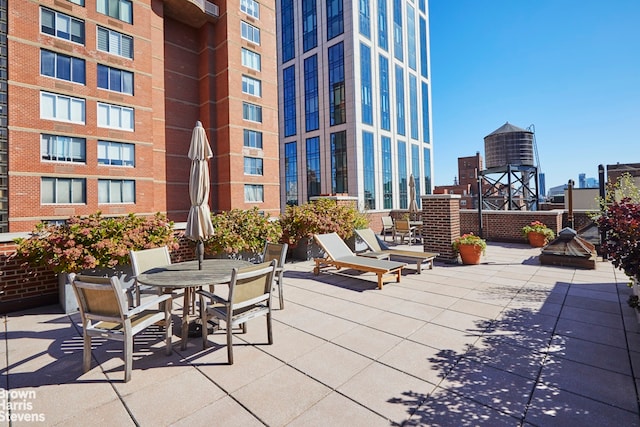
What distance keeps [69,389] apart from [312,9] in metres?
37.0

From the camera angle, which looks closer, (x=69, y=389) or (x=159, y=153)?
(x=69, y=389)

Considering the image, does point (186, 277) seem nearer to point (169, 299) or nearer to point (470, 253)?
point (169, 299)

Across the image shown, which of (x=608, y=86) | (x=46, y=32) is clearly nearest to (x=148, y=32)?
(x=46, y=32)

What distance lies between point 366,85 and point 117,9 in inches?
818

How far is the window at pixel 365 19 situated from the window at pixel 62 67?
23.6m

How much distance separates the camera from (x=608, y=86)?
1555 centimetres

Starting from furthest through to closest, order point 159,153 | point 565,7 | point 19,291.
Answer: point 159,153
point 565,7
point 19,291

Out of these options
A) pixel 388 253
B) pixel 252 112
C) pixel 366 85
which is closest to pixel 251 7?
pixel 252 112

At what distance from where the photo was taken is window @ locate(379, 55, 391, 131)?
104 ft

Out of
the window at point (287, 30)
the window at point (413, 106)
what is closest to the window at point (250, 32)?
the window at point (287, 30)

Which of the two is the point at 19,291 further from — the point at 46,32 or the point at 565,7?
the point at 46,32

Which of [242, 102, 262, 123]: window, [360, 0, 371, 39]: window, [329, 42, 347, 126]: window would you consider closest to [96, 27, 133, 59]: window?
[242, 102, 262, 123]: window

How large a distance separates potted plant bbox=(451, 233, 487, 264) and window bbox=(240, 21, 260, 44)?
25989 mm

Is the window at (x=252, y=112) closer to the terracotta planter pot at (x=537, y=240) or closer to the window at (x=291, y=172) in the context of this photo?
the window at (x=291, y=172)
